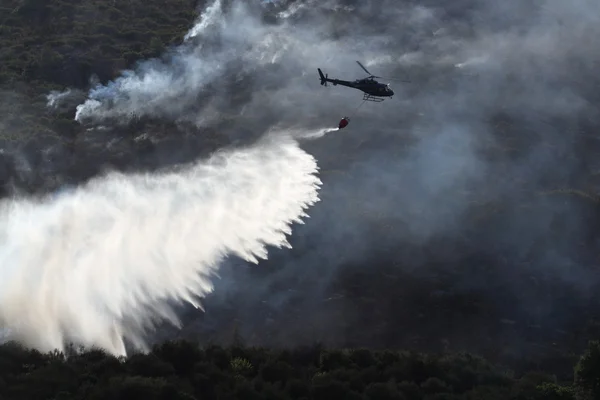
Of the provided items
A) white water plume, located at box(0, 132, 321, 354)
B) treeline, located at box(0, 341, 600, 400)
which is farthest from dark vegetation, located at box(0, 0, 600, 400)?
white water plume, located at box(0, 132, 321, 354)

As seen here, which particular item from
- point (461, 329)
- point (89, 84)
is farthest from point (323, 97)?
point (461, 329)

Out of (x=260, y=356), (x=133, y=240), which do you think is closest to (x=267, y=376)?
(x=260, y=356)

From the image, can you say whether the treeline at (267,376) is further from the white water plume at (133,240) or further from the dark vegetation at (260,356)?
the white water plume at (133,240)

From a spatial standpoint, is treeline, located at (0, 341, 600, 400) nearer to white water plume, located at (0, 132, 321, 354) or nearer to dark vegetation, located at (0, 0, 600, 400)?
dark vegetation, located at (0, 0, 600, 400)

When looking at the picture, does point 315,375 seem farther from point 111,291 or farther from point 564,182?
point 564,182

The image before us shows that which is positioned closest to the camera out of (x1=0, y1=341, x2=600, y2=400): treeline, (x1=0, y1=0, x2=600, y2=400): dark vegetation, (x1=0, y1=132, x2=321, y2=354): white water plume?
(x1=0, y1=341, x2=600, y2=400): treeline

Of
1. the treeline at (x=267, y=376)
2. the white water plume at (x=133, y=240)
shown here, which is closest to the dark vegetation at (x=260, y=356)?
the treeline at (x=267, y=376)

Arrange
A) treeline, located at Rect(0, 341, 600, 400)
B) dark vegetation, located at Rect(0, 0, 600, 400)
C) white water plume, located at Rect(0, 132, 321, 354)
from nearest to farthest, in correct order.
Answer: treeline, located at Rect(0, 341, 600, 400)
dark vegetation, located at Rect(0, 0, 600, 400)
white water plume, located at Rect(0, 132, 321, 354)
